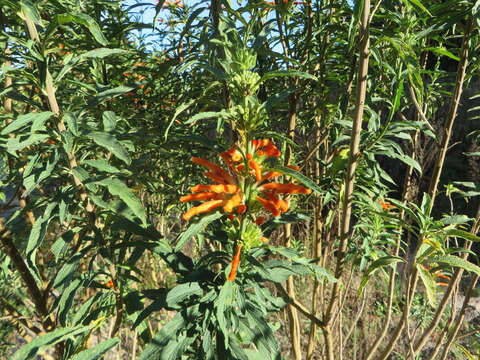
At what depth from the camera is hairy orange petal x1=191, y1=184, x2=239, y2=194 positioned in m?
0.85

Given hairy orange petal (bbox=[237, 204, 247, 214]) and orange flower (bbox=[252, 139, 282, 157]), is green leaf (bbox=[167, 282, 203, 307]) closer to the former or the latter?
hairy orange petal (bbox=[237, 204, 247, 214])

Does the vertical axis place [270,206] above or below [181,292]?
above

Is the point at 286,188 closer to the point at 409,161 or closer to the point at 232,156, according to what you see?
the point at 232,156

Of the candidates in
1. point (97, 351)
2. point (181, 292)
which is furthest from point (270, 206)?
point (97, 351)

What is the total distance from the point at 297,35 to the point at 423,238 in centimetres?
99

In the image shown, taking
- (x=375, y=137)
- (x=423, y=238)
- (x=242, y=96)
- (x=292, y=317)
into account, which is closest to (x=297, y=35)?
(x=375, y=137)

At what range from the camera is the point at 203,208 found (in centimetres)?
84

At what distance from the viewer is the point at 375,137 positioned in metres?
1.10

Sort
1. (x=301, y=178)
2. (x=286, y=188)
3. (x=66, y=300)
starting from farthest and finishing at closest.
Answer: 1. (x=66, y=300)
2. (x=286, y=188)
3. (x=301, y=178)

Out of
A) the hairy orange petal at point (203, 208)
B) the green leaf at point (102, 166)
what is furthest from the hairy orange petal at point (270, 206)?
the green leaf at point (102, 166)

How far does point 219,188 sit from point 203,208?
0.21ft

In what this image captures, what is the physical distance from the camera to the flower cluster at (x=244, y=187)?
2.83ft

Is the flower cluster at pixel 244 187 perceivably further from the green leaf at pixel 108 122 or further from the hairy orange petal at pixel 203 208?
the green leaf at pixel 108 122

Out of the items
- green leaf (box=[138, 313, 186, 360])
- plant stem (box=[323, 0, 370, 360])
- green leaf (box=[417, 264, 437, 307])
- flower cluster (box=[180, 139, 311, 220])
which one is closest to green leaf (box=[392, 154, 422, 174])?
plant stem (box=[323, 0, 370, 360])
